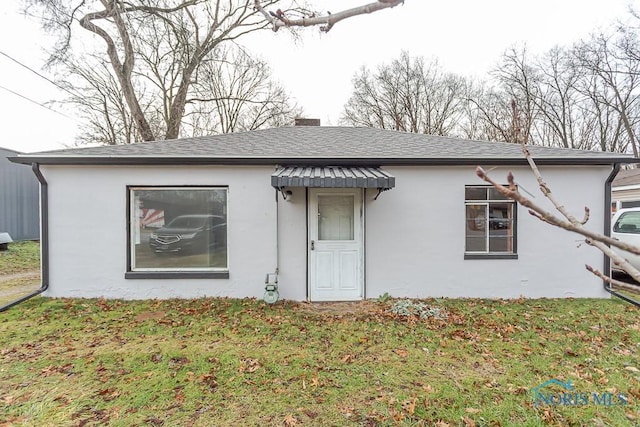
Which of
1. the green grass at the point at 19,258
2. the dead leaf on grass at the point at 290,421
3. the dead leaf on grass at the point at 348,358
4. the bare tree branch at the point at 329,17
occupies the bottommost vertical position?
the dead leaf on grass at the point at 290,421

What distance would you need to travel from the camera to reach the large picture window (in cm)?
632

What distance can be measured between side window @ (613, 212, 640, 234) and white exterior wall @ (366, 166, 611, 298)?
8.55 ft

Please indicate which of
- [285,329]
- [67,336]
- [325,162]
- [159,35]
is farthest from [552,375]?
[159,35]

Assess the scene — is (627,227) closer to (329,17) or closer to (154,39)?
(329,17)

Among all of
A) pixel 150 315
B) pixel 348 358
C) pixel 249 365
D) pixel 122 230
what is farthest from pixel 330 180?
pixel 122 230

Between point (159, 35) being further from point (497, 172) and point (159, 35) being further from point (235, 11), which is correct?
point (497, 172)

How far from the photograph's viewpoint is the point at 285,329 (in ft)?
16.1

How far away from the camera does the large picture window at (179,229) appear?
249 inches

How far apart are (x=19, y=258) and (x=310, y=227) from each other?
1125cm

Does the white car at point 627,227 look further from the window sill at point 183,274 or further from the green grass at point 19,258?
the green grass at point 19,258

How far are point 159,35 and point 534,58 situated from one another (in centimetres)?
2597

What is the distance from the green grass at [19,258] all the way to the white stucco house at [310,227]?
16.5 feet

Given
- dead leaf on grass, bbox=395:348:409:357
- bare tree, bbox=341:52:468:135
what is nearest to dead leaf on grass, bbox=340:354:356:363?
dead leaf on grass, bbox=395:348:409:357

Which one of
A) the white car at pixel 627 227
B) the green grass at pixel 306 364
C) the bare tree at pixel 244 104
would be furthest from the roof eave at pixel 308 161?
the bare tree at pixel 244 104
